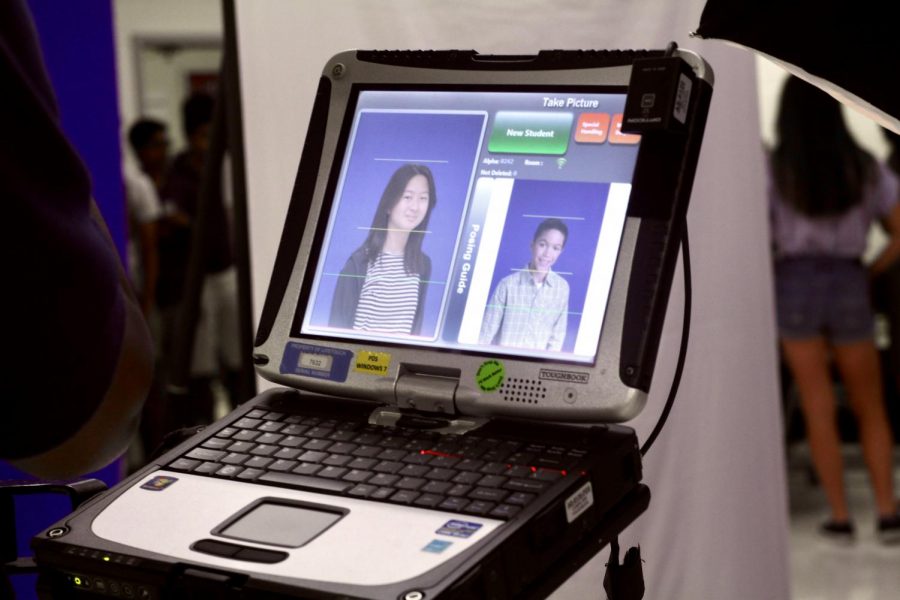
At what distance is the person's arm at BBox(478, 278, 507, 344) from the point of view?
934mm

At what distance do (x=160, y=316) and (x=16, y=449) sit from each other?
355 centimetres

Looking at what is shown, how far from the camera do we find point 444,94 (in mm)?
1007

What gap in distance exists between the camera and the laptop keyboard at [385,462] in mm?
798

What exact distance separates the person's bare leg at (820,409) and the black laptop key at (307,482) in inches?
109

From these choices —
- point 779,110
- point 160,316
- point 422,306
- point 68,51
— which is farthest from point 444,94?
point 160,316

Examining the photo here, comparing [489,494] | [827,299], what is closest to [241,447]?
[489,494]

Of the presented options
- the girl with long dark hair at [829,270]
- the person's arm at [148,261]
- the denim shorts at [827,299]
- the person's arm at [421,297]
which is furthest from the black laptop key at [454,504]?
the person's arm at [148,261]

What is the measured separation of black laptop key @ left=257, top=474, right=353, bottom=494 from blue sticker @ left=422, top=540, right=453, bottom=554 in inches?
4.3

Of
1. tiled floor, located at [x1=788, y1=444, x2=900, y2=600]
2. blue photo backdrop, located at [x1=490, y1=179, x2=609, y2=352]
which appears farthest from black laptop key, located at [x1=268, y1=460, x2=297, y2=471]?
tiled floor, located at [x1=788, y1=444, x2=900, y2=600]

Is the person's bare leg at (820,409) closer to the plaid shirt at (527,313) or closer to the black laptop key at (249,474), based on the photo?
the plaid shirt at (527,313)

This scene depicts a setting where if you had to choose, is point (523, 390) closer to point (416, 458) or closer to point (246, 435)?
point (416, 458)

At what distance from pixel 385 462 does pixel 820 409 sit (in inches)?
110

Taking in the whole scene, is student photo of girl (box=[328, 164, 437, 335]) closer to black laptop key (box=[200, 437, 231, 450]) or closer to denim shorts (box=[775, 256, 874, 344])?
black laptop key (box=[200, 437, 231, 450])

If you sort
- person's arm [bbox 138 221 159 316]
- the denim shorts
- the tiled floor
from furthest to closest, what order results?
person's arm [bbox 138 221 159 316] → the denim shorts → the tiled floor
